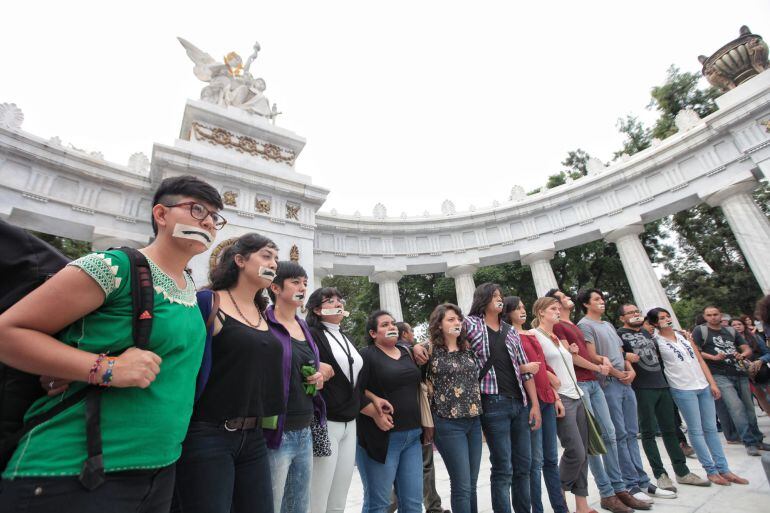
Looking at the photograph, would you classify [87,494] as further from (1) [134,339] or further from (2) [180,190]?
(2) [180,190]

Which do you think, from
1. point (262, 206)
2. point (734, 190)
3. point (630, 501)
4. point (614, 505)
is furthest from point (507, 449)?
point (734, 190)

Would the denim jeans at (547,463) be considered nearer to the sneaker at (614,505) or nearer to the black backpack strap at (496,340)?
the sneaker at (614,505)

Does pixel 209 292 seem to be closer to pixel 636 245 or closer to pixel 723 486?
pixel 723 486

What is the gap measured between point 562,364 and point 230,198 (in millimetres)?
10608

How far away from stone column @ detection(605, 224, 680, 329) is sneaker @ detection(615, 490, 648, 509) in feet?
39.1

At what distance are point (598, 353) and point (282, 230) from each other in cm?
986

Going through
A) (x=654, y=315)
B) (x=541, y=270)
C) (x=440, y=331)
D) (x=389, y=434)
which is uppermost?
(x=541, y=270)

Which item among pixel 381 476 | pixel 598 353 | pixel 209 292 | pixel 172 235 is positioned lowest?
pixel 381 476

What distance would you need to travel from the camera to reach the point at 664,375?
6320 millimetres

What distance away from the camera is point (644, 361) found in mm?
6039

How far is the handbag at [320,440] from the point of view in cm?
341

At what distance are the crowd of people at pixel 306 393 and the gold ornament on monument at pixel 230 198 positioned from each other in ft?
26.8

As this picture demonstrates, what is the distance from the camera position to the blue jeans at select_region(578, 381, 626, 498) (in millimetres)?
4914

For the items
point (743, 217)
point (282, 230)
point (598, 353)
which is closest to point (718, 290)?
point (743, 217)
